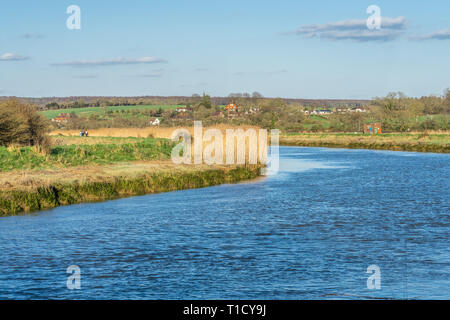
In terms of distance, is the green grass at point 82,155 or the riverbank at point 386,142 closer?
the green grass at point 82,155

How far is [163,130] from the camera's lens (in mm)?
65000

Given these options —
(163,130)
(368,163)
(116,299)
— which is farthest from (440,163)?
(116,299)

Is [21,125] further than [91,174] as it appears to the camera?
Yes

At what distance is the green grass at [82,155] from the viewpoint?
33.1m

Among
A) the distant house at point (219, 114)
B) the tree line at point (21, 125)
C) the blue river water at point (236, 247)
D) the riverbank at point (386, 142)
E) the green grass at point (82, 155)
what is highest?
the distant house at point (219, 114)

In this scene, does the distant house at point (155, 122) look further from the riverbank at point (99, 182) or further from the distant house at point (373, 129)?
the riverbank at point (99, 182)

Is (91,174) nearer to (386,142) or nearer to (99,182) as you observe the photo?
(99,182)

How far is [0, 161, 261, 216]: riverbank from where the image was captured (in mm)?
25344

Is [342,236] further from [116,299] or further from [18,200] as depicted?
[18,200]

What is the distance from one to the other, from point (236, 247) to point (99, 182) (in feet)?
42.0

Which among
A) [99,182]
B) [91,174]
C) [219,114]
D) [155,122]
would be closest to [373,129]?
[219,114]

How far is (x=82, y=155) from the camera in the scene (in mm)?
37938

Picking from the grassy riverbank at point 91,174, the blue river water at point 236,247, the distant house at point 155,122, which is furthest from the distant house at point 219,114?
the blue river water at point 236,247

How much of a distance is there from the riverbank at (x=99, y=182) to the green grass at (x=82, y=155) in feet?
5.17
